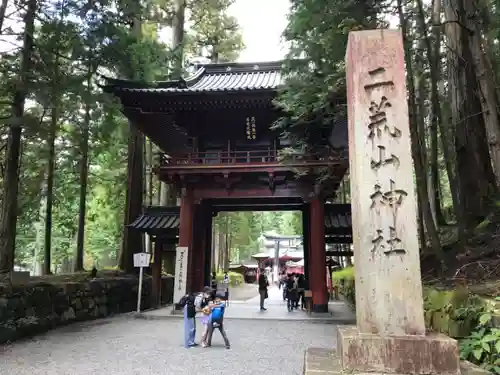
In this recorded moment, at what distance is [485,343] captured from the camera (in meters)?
4.33

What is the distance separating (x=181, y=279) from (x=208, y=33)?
50.8 feet

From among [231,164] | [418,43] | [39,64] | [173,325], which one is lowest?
[173,325]

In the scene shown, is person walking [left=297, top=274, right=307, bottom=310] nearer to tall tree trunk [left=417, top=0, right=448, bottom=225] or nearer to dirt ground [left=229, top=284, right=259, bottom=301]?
tall tree trunk [left=417, top=0, right=448, bottom=225]

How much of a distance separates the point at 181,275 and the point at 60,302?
11.2 feet

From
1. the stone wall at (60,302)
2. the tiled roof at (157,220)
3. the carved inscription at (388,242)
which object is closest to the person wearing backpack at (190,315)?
the stone wall at (60,302)

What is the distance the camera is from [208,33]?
→ 21828mm

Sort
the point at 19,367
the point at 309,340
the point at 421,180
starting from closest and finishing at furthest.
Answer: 1. the point at 19,367
2. the point at 421,180
3. the point at 309,340

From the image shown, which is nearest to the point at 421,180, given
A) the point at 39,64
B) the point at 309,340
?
the point at 309,340

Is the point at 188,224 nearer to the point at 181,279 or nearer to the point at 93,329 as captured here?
the point at 181,279

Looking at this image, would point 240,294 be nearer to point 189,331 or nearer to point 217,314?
point 189,331

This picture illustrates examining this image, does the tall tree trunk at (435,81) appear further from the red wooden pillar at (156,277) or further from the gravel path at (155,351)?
the red wooden pillar at (156,277)

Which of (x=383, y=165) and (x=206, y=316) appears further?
(x=206, y=316)

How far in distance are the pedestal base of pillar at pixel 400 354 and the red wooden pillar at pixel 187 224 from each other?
9.24 metres

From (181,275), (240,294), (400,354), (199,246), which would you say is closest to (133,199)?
(199,246)
